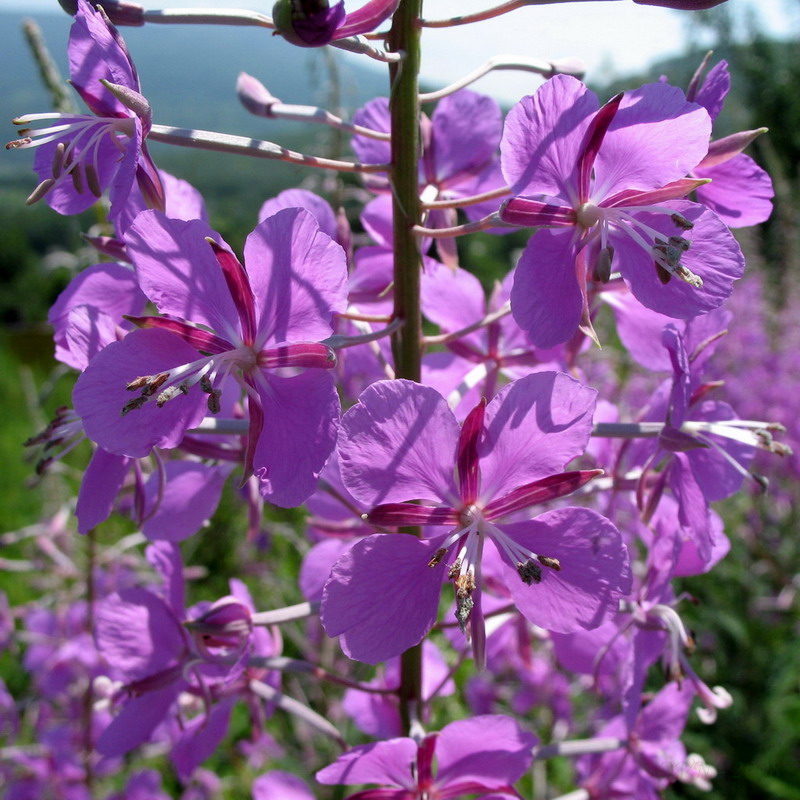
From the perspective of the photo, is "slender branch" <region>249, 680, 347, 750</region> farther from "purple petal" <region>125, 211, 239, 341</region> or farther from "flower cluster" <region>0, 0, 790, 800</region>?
"purple petal" <region>125, 211, 239, 341</region>

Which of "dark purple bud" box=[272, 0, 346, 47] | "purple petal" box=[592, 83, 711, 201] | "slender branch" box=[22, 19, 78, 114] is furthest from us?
"slender branch" box=[22, 19, 78, 114]

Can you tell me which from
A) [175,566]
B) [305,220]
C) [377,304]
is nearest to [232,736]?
[175,566]

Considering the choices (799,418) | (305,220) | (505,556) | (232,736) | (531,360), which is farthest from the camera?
(799,418)

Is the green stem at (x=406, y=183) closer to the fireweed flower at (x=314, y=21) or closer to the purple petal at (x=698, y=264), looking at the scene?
the fireweed flower at (x=314, y=21)

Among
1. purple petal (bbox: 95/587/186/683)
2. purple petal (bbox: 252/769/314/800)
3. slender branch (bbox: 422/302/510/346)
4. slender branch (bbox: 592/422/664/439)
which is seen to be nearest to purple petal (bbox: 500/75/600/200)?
slender branch (bbox: 422/302/510/346)

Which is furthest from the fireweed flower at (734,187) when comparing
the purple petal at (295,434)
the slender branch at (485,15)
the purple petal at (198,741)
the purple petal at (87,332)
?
the purple petal at (198,741)

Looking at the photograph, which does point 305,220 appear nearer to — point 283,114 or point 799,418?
point 283,114

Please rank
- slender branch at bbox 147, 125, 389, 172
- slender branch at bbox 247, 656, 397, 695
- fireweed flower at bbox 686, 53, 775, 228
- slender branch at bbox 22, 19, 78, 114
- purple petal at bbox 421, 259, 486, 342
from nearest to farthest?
slender branch at bbox 147, 125, 389, 172 → fireweed flower at bbox 686, 53, 775, 228 → slender branch at bbox 247, 656, 397, 695 → purple petal at bbox 421, 259, 486, 342 → slender branch at bbox 22, 19, 78, 114
